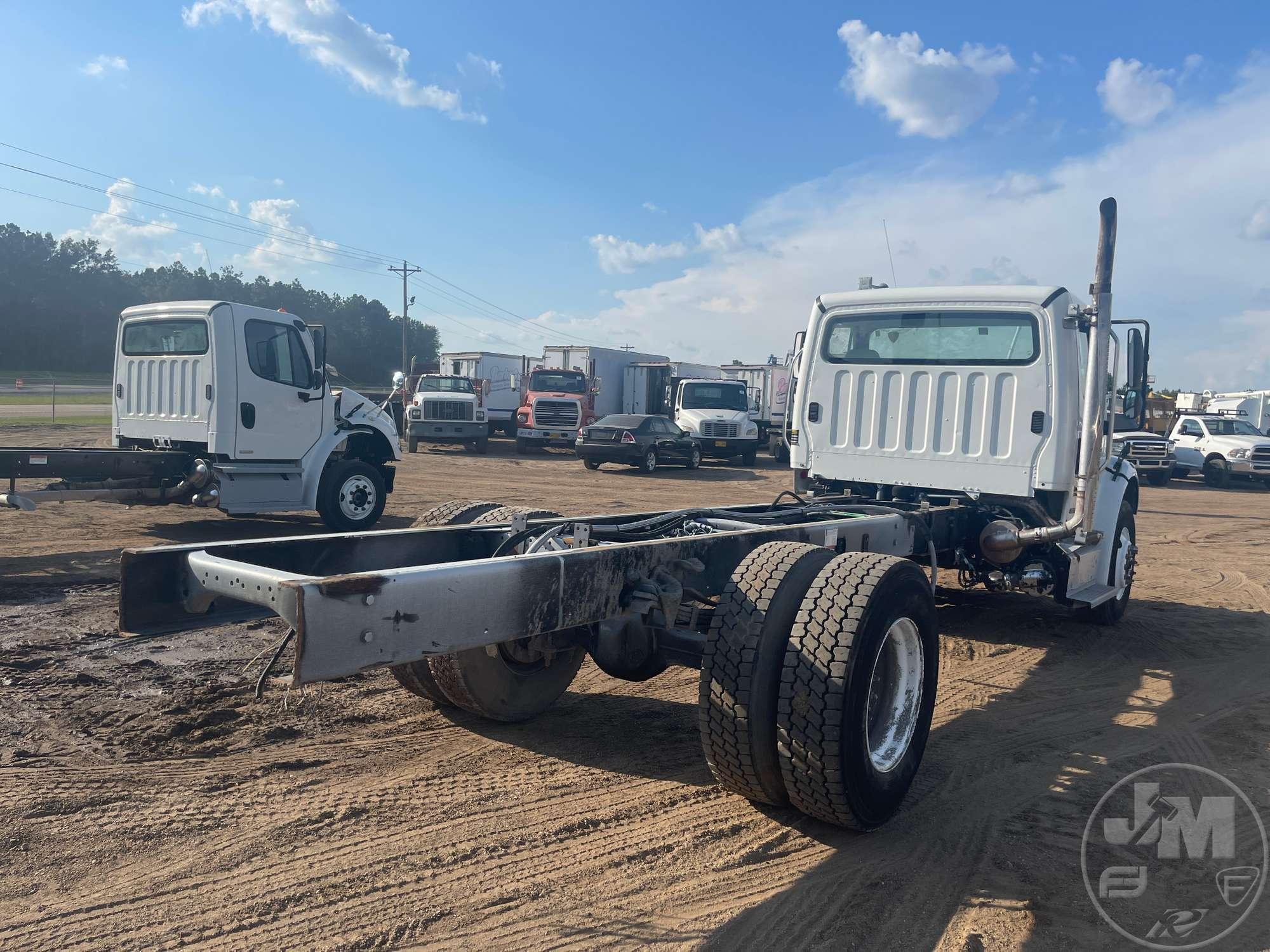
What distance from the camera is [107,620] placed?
261 inches

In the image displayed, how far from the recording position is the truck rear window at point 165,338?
10.4 metres

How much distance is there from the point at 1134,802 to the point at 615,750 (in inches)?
96.8

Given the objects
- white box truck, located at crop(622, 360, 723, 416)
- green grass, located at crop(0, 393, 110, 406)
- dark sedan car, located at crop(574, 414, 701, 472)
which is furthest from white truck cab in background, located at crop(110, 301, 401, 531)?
green grass, located at crop(0, 393, 110, 406)

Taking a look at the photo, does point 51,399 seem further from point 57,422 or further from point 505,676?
point 505,676

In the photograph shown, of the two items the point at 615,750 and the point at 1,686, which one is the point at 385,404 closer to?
the point at 1,686

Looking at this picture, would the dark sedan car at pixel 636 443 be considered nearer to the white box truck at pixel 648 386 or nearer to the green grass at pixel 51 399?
the white box truck at pixel 648 386

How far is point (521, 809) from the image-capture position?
3.83 meters

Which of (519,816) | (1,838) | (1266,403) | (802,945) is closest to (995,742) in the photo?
(802,945)

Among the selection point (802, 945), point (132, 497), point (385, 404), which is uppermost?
point (385, 404)

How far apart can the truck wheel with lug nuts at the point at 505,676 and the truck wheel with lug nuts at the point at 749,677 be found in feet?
3.25

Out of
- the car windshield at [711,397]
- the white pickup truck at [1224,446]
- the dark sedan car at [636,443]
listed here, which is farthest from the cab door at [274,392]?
the white pickup truck at [1224,446]

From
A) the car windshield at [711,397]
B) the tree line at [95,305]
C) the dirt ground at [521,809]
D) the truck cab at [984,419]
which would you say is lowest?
the dirt ground at [521,809]

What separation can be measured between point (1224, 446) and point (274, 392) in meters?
24.4

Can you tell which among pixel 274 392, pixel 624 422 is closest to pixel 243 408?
pixel 274 392
